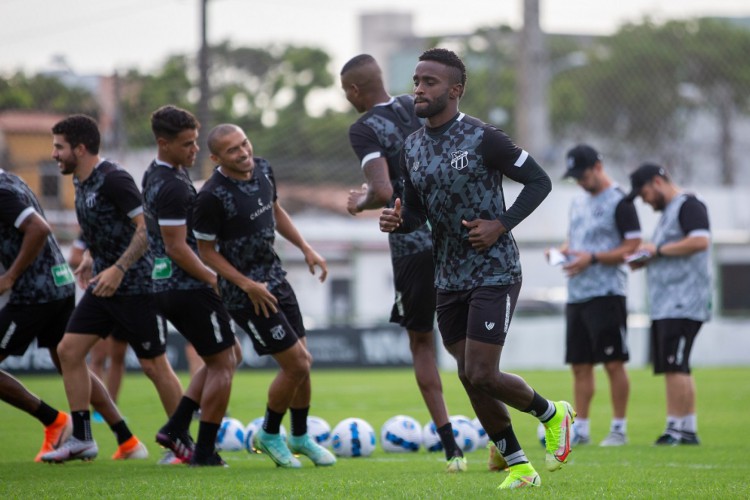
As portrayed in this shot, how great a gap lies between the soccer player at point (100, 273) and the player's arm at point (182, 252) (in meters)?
0.55

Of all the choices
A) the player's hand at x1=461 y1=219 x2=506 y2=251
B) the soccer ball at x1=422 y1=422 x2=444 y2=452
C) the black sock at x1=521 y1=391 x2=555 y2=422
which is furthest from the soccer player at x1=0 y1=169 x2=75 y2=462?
the black sock at x1=521 y1=391 x2=555 y2=422

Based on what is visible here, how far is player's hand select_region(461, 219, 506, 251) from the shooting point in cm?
703

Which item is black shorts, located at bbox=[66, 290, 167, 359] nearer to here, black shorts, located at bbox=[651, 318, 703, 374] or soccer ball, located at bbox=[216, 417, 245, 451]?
soccer ball, located at bbox=[216, 417, 245, 451]

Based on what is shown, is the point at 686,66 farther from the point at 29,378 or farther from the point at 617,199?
the point at 617,199

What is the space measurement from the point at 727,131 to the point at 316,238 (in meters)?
25.3

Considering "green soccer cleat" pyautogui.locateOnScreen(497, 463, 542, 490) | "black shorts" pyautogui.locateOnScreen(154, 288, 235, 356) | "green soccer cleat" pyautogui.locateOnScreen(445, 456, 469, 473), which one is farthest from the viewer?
"black shorts" pyautogui.locateOnScreen(154, 288, 235, 356)

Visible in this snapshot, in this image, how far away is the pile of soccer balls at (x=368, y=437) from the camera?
31.7 feet

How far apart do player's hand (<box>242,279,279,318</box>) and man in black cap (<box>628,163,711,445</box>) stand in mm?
4039

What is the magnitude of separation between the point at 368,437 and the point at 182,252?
233 centimetres

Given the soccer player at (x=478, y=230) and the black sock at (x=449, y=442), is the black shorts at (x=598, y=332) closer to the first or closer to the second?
the black sock at (x=449, y=442)

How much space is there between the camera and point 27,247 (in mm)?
8867

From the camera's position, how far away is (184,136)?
881 cm

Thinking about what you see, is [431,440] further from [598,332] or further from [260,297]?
[260,297]

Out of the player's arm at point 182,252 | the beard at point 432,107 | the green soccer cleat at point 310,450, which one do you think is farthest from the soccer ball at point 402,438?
the beard at point 432,107
